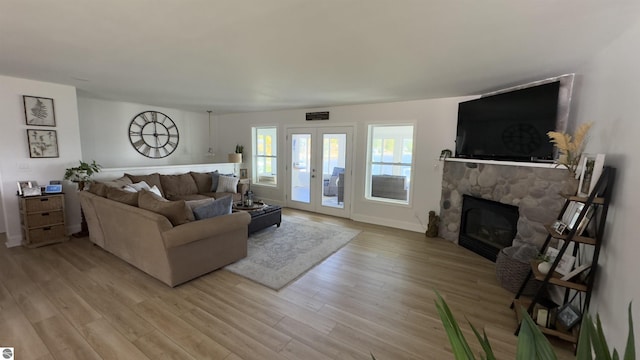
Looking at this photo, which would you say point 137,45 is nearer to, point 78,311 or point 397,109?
point 78,311

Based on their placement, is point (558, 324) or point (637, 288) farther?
point (558, 324)

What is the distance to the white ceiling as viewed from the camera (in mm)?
1703

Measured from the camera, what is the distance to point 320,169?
5855 mm

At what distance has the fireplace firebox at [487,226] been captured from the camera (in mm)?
3582

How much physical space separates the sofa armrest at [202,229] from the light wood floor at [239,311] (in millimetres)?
510

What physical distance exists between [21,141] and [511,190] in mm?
6557

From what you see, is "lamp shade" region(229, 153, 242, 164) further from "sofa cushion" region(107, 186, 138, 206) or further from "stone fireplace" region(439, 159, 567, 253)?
"stone fireplace" region(439, 159, 567, 253)

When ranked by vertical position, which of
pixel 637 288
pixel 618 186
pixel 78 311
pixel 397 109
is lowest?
pixel 78 311

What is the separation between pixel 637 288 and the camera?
165 cm

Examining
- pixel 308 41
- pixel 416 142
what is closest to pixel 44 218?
pixel 308 41

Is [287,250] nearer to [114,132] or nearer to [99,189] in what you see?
[99,189]

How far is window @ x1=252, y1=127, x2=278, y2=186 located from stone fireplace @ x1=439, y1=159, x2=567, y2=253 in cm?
381

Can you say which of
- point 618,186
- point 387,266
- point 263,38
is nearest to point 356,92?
point 263,38

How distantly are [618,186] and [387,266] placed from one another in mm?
2231
